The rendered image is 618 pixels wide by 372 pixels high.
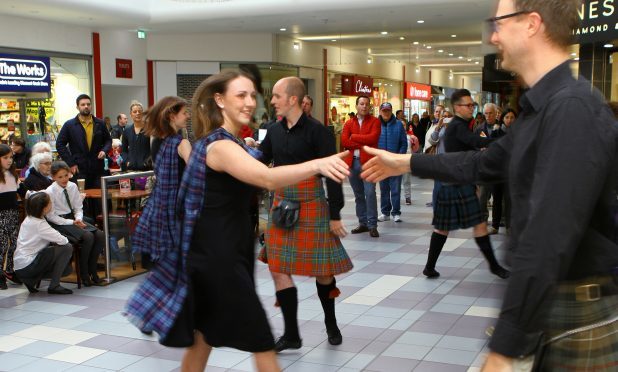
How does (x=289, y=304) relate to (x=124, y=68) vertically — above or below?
below

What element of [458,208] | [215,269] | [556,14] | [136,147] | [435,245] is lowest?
[435,245]

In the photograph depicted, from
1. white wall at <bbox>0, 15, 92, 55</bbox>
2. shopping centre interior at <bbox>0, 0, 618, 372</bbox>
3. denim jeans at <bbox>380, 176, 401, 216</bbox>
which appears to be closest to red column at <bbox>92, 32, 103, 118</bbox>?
shopping centre interior at <bbox>0, 0, 618, 372</bbox>

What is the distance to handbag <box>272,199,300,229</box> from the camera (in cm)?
423

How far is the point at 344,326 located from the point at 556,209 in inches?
148

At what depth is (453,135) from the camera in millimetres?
6406

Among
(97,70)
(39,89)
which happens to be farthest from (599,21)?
(97,70)

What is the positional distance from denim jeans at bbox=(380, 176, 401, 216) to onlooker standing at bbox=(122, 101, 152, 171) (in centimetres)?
349

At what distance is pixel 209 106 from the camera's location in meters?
2.95

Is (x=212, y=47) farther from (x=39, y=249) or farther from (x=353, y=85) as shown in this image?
(x=39, y=249)

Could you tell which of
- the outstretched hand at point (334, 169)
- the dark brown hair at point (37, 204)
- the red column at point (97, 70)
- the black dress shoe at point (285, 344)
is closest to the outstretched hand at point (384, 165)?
the outstretched hand at point (334, 169)

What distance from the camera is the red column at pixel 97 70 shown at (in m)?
17.2

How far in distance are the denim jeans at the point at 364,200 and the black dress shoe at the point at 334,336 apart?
4333 millimetres

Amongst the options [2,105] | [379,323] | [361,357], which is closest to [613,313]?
[361,357]

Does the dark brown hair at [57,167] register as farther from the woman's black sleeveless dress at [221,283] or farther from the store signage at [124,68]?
the store signage at [124,68]
